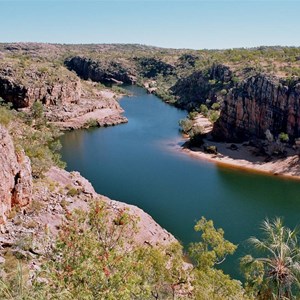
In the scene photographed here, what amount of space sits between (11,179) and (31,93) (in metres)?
55.3

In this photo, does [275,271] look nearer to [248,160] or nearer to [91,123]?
[248,160]

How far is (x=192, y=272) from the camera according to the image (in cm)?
1534

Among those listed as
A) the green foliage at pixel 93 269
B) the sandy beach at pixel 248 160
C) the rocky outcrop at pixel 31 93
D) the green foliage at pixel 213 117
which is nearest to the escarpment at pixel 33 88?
the rocky outcrop at pixel 31 93

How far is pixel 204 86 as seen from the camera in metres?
99.8

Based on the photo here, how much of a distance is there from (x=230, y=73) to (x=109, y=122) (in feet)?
105

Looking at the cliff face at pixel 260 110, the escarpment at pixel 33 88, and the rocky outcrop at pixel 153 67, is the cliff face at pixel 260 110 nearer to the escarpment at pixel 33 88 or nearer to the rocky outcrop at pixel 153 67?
the escarpment at pixel 33 88

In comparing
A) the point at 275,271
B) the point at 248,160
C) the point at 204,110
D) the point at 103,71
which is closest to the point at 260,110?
the point at 248,160

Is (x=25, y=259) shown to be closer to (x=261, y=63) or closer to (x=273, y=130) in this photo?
(x=273, y=130)

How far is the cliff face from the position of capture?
59.1 meters

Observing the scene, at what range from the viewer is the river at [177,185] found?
35469 mm

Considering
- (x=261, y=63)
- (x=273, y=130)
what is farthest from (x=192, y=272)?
(x=261, y=63)

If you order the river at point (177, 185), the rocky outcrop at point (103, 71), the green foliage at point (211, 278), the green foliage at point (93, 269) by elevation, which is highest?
the rocky outcrop at point (103, 71)

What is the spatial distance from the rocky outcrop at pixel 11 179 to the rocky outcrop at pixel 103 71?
410 ft

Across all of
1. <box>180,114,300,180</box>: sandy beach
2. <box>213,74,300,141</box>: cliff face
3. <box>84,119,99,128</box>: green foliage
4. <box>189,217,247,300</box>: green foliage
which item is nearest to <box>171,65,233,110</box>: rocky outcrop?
<box>213,74,300,141</box>: cliff face
